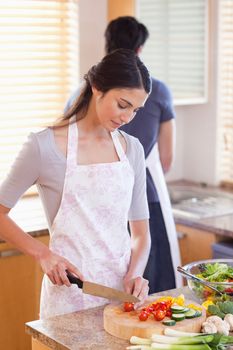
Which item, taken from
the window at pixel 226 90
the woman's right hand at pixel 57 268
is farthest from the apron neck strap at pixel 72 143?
the window at pixel 226 90

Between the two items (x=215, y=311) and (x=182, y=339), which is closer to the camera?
(x=182, y=339)

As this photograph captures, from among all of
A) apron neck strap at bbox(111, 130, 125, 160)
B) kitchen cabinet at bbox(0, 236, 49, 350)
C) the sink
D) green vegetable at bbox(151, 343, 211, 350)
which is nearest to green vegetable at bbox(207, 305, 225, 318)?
green vegetable at bbox(151, 343, 211, 350)

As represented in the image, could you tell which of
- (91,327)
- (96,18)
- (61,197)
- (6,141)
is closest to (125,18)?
(96,18)

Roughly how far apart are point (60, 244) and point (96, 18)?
1.61m

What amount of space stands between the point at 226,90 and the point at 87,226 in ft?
6.67

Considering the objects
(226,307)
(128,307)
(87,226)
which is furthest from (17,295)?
(226,307)

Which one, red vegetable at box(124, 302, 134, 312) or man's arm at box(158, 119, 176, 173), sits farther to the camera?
man's arm at box(158, 119, 176, 173)

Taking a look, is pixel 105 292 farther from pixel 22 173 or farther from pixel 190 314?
pixel 22 173

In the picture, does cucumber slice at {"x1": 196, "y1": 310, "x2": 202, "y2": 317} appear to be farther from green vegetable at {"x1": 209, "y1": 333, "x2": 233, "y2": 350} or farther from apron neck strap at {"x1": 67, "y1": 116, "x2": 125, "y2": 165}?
apron neck strap at {"x1": 67, "y1": 116, "x2": 125, "y2": 165}

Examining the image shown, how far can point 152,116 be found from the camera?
3.11 m

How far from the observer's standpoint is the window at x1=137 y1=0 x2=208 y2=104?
3.60m

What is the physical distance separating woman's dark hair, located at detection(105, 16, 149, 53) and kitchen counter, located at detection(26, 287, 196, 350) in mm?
1242

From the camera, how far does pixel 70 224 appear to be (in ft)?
7.23

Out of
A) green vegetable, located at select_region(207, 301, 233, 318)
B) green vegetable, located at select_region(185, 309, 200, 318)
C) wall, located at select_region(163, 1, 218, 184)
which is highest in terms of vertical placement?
wall, located at select_region(163, 1, 218, 184)
